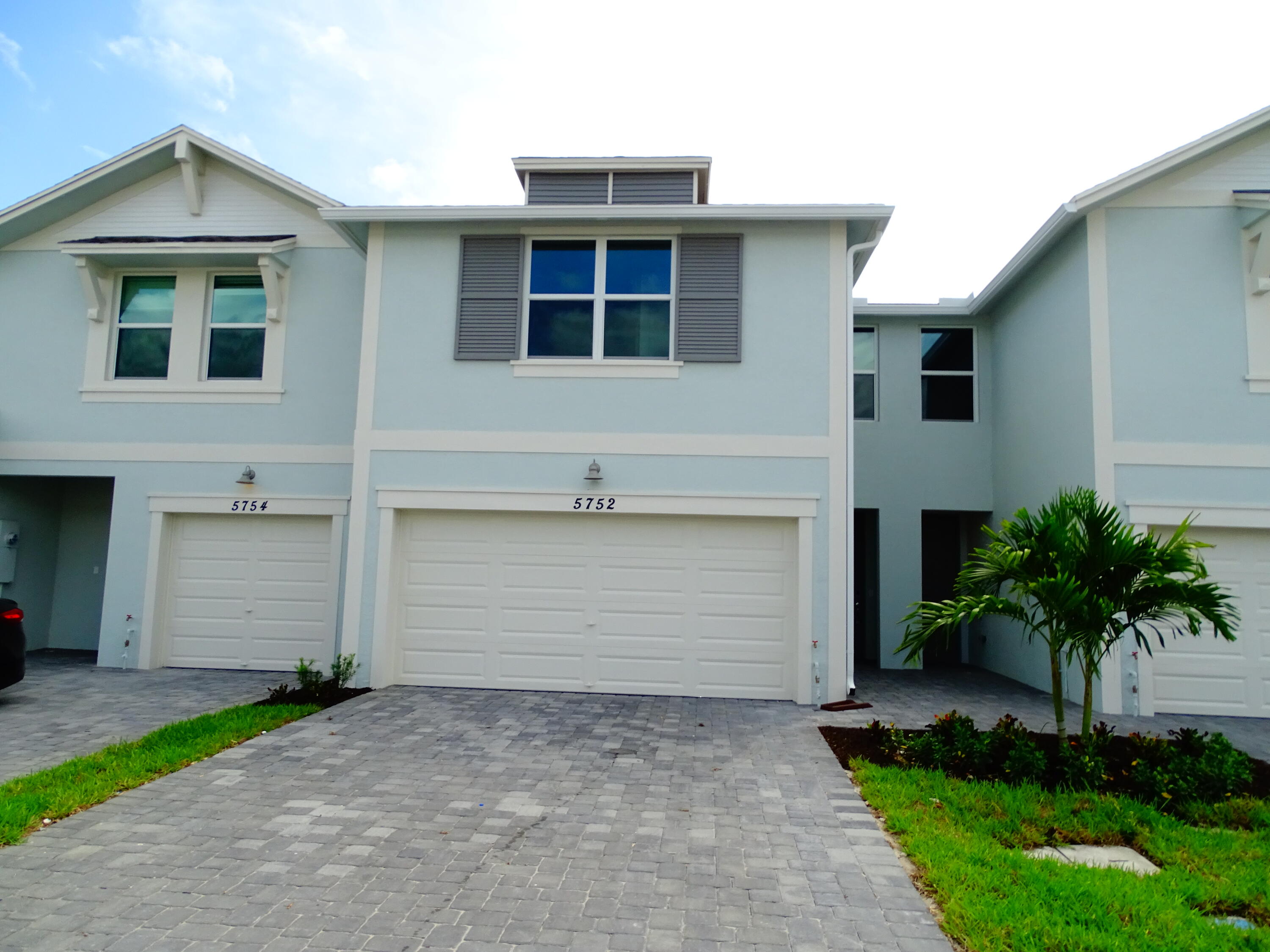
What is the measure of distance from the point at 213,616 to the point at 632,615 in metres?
5.85

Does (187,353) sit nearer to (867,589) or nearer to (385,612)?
(385,612)

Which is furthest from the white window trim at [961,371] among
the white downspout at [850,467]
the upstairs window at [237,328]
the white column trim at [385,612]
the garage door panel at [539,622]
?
the upstairs window at [237,328]

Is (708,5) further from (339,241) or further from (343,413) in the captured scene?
(343,413)

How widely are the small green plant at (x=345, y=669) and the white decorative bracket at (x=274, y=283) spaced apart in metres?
4.83

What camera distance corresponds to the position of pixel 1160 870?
4535 millimetres

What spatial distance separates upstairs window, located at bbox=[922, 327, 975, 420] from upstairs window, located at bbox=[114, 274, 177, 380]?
11.4 m

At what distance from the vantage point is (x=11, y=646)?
331 inches

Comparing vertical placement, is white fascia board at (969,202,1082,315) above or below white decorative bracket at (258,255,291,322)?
above

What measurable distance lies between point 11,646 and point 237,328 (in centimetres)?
491

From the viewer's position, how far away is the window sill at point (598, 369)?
9617 mm

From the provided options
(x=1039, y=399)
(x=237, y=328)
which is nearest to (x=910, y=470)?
(x=1039, y=399)

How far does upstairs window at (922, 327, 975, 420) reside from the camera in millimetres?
12859

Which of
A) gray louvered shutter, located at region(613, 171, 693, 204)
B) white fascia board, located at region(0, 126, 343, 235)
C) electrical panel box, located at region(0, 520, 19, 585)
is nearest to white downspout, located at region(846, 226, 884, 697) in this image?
gray louvered shutter, located at region(613, 171, 693, 204)

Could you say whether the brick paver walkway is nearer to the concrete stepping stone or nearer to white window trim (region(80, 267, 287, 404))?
white window trim (region(80, 267, 287, 404))
